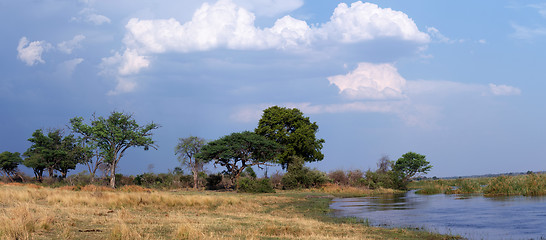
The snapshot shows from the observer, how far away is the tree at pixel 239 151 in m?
56.2

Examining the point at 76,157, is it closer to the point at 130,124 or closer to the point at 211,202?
the point at 130,124

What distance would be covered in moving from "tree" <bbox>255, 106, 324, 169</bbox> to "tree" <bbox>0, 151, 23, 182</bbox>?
41.7m

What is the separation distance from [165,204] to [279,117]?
39.9m

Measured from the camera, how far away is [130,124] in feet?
213

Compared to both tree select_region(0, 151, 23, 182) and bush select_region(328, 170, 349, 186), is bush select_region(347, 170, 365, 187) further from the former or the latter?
tree select_region(0, 151, 23, 182)

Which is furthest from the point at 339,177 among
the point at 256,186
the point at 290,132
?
the point at 256,186

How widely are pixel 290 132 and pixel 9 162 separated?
4721 cm

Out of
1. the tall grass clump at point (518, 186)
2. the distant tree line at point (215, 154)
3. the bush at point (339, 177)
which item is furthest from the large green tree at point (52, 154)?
the tall grass clump at point (518, 186)

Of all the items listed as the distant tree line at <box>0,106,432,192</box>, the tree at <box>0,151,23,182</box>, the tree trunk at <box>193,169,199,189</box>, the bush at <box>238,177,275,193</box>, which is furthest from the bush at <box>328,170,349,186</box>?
the tree at <box>0,151,23,182</box>

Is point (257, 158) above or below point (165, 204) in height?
above

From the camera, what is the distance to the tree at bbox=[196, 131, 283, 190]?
184 feet

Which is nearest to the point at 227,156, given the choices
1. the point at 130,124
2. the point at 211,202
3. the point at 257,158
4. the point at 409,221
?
the point at 257,158

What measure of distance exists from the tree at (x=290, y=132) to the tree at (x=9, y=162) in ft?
137

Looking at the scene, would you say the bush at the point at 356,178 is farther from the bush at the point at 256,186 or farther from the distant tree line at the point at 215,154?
the bush at the point at 256,186
